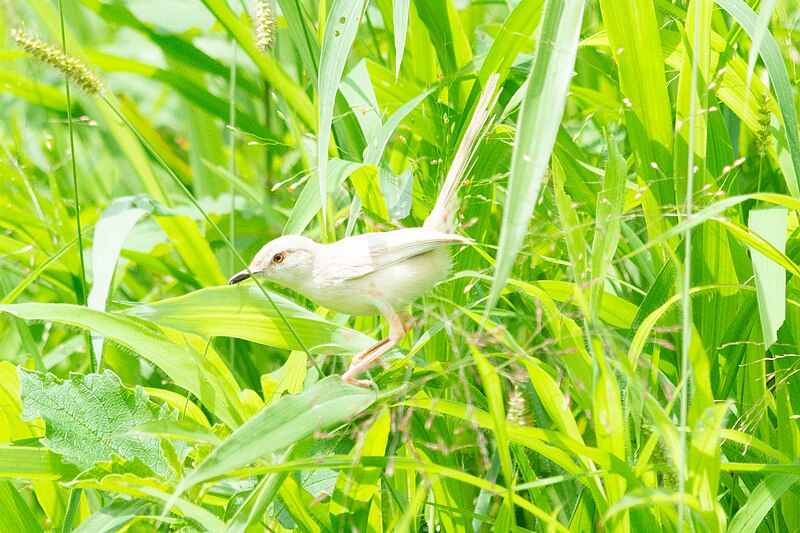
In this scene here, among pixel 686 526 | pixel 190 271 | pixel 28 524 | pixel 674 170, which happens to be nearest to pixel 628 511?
pixel 686 526

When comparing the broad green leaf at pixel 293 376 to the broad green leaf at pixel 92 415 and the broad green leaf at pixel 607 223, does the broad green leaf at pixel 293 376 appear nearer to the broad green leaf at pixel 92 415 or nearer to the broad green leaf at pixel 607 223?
the broad green leaf at pixel 92 415

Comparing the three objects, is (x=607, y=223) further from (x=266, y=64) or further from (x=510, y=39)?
(x=266, y=64)

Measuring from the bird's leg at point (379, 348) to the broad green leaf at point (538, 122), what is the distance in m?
0.61

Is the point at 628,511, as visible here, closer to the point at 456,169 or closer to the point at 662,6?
the point at 456,169

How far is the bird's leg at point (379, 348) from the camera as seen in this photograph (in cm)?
199

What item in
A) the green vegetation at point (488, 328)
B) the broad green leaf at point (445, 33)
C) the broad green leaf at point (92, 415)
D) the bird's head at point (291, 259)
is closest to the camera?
the green vegetation at point (488, 328)

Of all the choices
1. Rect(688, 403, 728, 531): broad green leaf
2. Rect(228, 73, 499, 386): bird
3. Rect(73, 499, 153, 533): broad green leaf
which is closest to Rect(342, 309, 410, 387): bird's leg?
Rect(228, 73, 499, 386): bird

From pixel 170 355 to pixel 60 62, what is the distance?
594 mm

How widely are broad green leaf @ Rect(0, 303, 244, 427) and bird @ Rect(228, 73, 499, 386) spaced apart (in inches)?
12.5

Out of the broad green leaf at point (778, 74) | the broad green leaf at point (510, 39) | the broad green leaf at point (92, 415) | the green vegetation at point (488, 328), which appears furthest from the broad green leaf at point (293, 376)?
the broad green leaf at point (778, 74)

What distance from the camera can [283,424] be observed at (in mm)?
1465

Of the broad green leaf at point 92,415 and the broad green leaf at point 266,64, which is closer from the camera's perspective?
the broad green leaf at point 92,415

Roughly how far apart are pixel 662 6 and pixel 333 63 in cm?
96

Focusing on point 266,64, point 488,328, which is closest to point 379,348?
point 488,328
